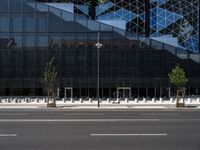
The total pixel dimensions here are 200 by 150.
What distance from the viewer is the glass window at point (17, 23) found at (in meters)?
73.2

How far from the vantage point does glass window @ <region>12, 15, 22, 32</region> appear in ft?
240

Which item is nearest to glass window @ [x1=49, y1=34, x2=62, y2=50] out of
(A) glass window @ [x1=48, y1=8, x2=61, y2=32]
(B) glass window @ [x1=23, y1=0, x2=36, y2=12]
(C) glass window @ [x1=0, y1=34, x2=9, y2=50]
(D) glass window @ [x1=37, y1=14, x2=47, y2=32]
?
(A) glass window @ [x1=48, y1=8, x2=61, y2=32]

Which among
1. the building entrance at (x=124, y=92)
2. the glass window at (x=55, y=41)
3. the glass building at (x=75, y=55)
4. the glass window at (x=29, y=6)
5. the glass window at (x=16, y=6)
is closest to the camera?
the building entrance at (x=124, y=92)

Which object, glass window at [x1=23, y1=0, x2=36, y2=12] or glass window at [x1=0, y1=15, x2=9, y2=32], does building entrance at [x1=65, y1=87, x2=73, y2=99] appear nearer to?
glass window at [x1=0, y1=15, x2=9, y2=32]

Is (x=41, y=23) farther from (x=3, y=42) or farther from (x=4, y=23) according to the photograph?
(x=3, y=42)

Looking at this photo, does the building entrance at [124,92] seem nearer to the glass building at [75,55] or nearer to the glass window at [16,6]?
the glass building at [75,55]

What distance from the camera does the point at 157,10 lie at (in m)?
98.1

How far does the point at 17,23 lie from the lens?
73250 millimetres

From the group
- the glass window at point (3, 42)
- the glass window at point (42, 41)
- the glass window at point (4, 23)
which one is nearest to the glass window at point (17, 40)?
the glass window at point (3, 42)

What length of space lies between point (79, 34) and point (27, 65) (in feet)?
29.6

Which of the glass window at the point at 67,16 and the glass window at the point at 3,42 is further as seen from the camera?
the glass window at the point at 3,42
